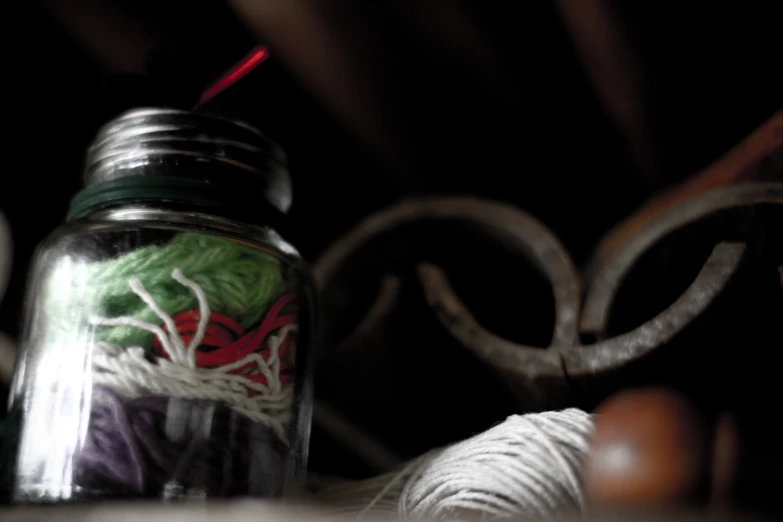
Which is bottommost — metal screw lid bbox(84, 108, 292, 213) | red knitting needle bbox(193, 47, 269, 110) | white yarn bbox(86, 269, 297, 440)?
white yarn bbox(86, 269, 297, 440)

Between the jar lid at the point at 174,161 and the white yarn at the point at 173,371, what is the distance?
76mm

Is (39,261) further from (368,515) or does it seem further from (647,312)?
(647,312)

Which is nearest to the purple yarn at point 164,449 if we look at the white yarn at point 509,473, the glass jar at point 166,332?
the glass jar at point 166,332

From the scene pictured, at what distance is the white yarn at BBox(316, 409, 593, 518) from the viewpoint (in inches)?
15.3

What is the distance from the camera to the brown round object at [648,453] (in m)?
0.32

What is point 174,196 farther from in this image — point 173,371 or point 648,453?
point 648,453

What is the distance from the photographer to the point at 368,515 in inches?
A: 18.9

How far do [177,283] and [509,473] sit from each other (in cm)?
24

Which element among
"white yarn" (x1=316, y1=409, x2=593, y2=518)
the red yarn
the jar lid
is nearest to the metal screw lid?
the jar lid

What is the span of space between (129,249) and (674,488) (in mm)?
366

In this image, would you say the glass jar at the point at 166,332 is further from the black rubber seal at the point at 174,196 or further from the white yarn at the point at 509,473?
the white yarn at the point at 509,473

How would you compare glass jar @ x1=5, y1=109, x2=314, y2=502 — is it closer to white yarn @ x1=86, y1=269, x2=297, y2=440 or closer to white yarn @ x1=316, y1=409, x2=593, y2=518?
white yarn @ x1=86, y1=269, x2=297, y2=440

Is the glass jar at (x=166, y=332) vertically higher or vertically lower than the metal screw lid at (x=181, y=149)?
lower

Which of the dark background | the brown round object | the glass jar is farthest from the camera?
the dark background
